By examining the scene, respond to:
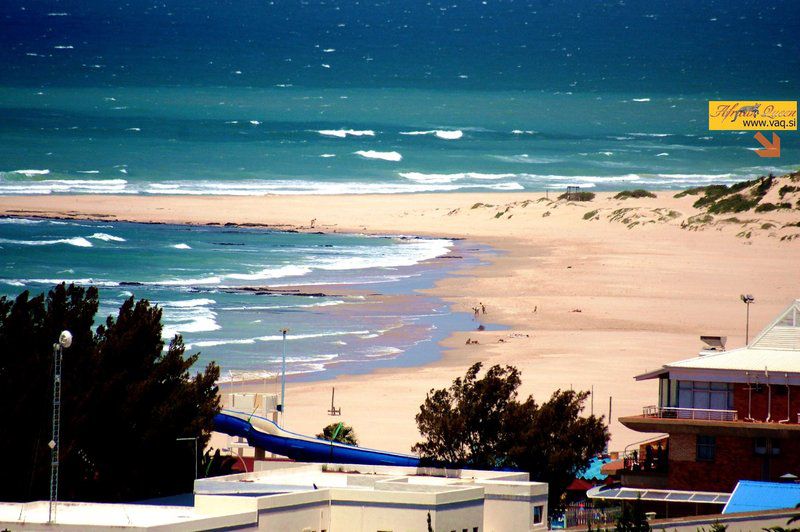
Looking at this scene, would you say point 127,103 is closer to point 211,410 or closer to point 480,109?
point 480,109

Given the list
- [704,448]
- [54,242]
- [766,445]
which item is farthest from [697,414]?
[54,242]

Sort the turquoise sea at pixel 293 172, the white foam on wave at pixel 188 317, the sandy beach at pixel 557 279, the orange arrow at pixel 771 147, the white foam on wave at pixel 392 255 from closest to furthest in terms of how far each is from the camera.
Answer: the sandy beach at pixel 557 279, the white foam on wave at pixel 188 317, the turquoise sea at pixel 293 172, the white foam on wave at pixel 392 255, the orange arrow at pixel 771 147

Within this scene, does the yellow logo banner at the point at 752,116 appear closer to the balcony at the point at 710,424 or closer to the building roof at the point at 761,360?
the building roof at the point at 761,360

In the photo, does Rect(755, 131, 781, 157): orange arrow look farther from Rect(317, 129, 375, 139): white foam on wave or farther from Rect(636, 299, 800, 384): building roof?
Rect(636, 299, 800, 384): building roof

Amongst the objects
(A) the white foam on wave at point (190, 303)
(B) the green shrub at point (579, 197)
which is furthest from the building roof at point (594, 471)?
(B) the green shrub at point (579, 197)

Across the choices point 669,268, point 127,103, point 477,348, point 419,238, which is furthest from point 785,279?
point 127,103

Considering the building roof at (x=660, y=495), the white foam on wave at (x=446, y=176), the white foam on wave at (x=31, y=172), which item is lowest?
the building roof at (x=660, y=495)
